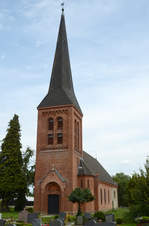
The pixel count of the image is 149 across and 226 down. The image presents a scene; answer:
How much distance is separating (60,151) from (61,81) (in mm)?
11591

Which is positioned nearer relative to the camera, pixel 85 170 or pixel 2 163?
pixel 85 170

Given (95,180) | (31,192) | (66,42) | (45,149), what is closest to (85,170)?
(95,180)

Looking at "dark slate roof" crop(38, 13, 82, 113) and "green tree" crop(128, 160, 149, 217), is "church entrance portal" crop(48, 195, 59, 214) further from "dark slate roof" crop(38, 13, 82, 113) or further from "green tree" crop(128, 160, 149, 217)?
"green tree" crop(128, 160, 149, 217)

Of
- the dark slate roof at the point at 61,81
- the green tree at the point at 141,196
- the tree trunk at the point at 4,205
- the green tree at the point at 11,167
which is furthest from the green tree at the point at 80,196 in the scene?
the tree trunk at the point at 4,205

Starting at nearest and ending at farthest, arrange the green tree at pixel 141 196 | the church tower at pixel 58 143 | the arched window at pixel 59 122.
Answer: the green tree at pixel 141 196, the church tower at pixel 58 143, the arched window at pixel 59 122

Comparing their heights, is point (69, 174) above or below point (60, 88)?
below

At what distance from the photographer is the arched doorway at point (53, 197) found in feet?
111

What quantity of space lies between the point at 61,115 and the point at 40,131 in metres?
3.82

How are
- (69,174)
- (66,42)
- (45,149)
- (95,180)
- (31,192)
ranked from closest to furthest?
1. (69,174)
2. (45,149)
3. (95,180)
4. (66,42)
5. (31,192)

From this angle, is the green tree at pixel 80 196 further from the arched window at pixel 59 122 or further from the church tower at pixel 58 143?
the arched window at pixel 59 122

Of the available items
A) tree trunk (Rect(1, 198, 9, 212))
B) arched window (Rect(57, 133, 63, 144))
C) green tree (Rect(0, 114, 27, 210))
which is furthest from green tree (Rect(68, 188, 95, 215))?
tree trunk (Rect(1, 198, 9, 212))

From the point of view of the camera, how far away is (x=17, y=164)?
4181 centimetres

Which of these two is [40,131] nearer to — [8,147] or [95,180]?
[8,147]

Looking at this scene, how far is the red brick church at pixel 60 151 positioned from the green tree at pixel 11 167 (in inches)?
238
